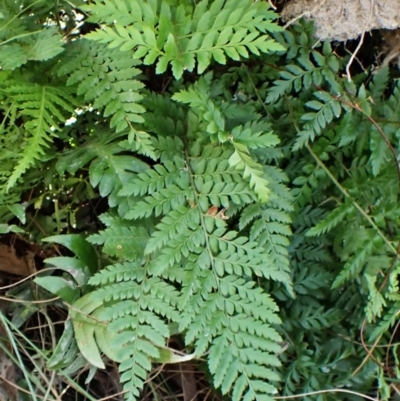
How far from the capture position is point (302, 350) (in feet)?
3.18

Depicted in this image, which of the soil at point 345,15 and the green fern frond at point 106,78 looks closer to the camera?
the green fern frond at point 106,78

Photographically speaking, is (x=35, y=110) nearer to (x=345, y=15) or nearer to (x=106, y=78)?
(x=106, y=78)

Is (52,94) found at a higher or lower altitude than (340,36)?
higher

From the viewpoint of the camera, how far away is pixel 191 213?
0.84 metres

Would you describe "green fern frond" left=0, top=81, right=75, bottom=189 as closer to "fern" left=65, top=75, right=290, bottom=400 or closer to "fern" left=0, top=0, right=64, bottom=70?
"fern" left=0, top=0, right=64, bottom=70

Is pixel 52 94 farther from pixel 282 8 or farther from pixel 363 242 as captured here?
pixel 363 242

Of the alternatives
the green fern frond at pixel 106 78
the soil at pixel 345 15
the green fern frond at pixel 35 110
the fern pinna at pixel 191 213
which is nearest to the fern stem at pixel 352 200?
the fern pinna at pixel 191 213

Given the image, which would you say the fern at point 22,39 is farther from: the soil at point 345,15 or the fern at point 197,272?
the soil at point 345,15

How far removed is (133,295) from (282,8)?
596 millimetres

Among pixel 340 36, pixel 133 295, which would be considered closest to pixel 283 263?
pixel 133 295

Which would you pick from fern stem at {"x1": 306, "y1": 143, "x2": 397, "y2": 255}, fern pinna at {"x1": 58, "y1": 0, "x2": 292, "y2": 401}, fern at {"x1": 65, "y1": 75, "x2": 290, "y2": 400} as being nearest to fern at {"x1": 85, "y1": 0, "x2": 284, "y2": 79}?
fern pinna at {"x1": 58, "y1": 0, "x2": 292, "y2": 401}

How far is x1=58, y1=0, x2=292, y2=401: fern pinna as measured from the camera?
2.61 feet

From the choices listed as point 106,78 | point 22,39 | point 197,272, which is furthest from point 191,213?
point 22,39

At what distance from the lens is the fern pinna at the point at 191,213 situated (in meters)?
0.80
